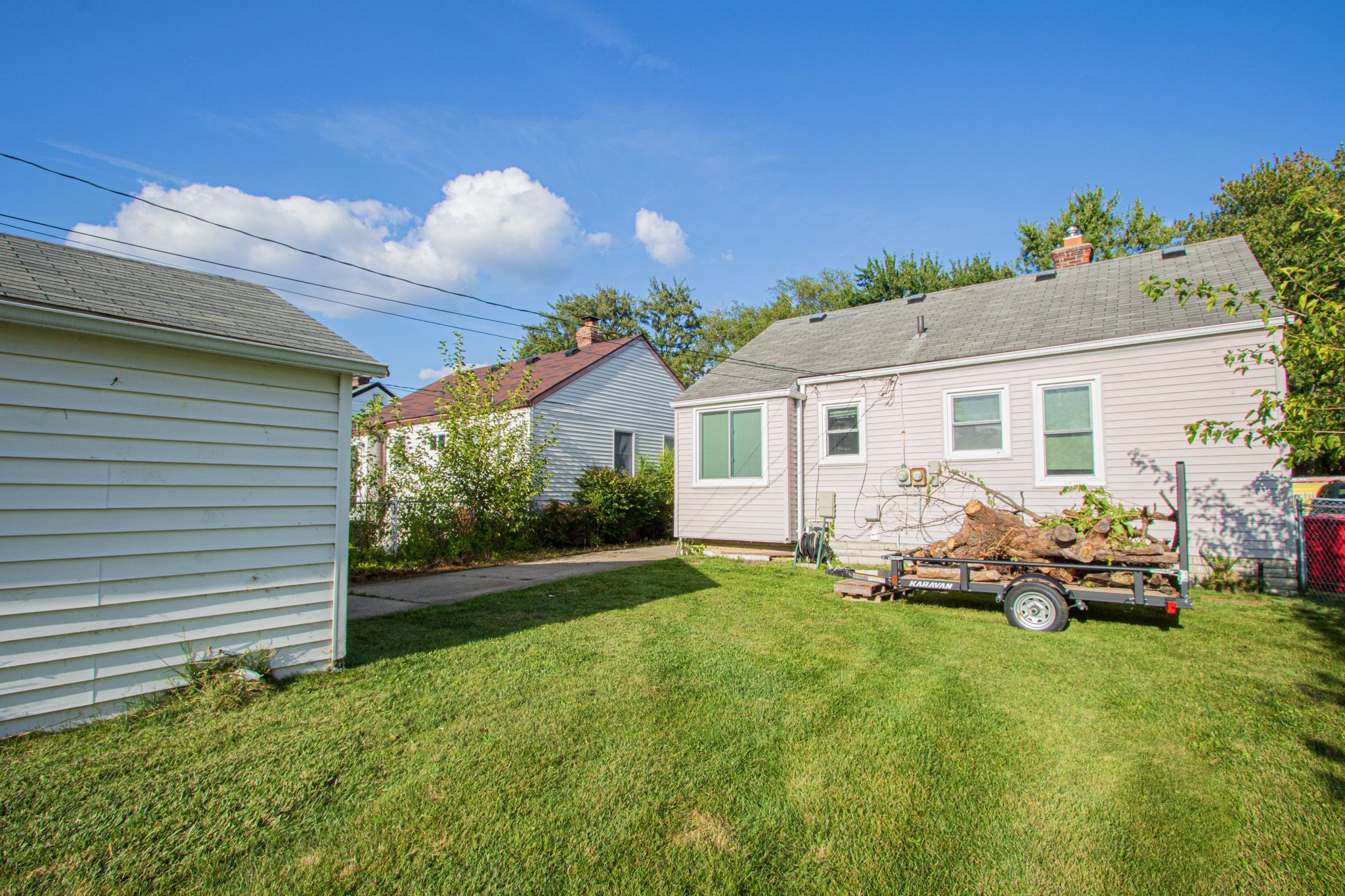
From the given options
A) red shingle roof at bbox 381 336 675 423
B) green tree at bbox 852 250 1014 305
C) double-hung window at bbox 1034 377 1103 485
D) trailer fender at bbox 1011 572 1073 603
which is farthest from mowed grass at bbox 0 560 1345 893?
green tree at bbox 852 250 1014 305

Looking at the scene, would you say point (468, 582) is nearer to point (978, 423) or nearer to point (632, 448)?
point (978, 423)

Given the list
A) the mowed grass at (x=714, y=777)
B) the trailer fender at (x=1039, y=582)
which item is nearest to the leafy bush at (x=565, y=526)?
the mowed grass at (x=714, y=777)

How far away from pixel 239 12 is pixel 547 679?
986 cm

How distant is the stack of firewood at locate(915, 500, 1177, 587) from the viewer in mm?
6531

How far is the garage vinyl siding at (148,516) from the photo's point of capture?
384 cm

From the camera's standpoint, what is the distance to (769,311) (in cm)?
4206

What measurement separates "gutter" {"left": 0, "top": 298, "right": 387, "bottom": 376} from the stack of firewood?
22.3 feet

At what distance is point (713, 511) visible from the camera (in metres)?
12.9

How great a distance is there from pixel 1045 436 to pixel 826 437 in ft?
12.0

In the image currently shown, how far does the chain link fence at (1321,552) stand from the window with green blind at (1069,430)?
2414mm

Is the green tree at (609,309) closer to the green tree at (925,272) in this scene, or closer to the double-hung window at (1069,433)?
the green tree at (925,272)

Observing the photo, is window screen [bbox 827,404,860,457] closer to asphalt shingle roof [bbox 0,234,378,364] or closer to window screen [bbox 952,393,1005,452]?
window screen [bbox 952,393,1005,452]

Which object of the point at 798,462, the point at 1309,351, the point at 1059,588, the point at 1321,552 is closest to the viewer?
the point at 1309,351

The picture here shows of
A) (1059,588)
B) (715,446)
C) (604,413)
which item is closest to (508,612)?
(1059,588)
